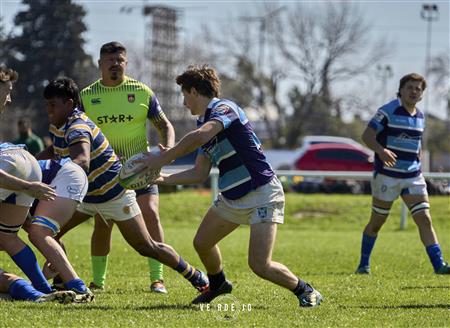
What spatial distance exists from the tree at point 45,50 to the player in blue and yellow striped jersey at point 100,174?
91.2 ft

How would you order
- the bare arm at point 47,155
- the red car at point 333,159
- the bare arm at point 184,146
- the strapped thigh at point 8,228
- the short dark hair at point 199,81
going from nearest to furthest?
the bare arm at point 184,146 < the short dark hair at point 199,81 < the strapped thigh at point 8,228 < the bare arm at point 47,155 < the red car at point 333,159

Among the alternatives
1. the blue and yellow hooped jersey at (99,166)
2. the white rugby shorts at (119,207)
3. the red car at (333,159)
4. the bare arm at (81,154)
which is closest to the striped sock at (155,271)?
the white rugby shorts at (119,207)

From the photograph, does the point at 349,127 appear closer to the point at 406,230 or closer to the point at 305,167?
the point at 305,167

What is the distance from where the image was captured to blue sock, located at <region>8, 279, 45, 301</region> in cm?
815

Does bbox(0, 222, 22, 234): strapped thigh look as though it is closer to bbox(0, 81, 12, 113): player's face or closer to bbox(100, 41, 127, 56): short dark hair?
bbox(0, 81, 12, 113): player's face

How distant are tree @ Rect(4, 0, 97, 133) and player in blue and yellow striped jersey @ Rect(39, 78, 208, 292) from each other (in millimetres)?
27795

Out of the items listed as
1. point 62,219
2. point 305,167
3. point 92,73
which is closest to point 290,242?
point 62,219

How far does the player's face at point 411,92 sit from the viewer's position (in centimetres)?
1143

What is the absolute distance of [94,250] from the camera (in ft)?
32.5

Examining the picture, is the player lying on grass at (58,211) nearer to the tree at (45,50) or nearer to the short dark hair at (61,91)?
the short dark hair at (61,91)

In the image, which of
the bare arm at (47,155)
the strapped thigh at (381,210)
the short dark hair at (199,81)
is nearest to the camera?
the short dark hair at (199,81)

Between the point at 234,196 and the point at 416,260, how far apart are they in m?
5.99

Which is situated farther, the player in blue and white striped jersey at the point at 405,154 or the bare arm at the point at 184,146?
the player in blue and white striped jersey at the point at 405,154

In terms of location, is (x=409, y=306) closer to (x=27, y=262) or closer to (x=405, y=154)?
(x=27, y=262)
